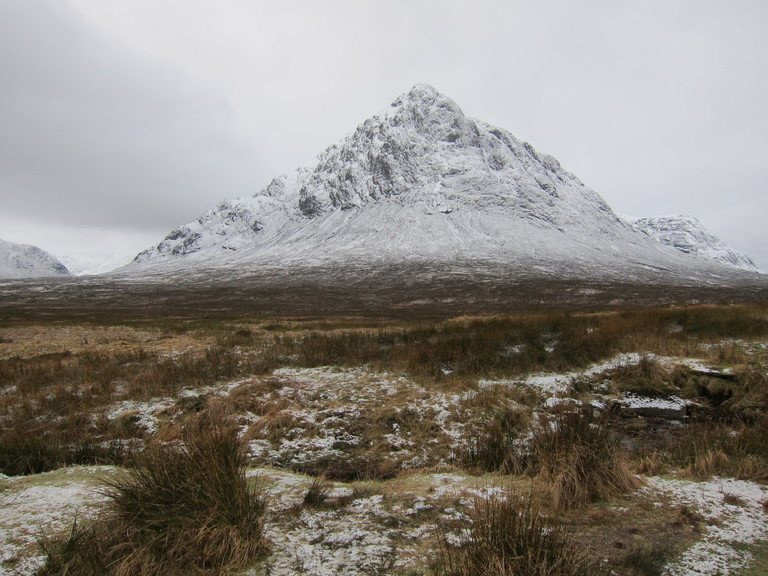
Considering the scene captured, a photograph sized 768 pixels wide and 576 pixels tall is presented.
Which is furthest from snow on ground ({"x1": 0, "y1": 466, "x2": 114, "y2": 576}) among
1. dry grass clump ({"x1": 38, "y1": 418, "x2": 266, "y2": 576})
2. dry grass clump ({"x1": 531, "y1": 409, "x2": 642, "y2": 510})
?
dry grass clump ({"x1": 531, "y1": 409, "x2": 642, "y2": 510})

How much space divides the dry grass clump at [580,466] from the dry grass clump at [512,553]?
1203 millimetres

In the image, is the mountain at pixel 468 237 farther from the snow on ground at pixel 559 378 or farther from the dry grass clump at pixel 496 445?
the dry grass clump at pixel 496 445

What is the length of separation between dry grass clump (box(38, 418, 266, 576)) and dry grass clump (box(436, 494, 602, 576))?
1.70 m

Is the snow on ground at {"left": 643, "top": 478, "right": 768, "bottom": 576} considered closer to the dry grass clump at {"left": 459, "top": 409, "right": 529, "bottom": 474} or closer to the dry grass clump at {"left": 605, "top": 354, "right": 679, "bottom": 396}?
the dry grass clump at {"left": 459, "top": 409, "right": 529, "bottom": 474}

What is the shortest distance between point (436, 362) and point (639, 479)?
→ 294 inches

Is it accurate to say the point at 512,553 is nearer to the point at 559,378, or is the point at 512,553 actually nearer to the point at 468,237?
the point at 559,378

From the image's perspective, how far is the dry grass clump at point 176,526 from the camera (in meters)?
2.98

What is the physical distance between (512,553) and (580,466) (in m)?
2.20

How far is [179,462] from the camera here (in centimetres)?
386

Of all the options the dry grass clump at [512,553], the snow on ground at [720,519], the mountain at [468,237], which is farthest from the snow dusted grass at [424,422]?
the mountain at [468,237]

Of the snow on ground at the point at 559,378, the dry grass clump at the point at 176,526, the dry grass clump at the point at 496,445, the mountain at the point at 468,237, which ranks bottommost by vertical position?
the dry grass clump at the point at 496,445

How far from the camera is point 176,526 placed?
11.0 ft

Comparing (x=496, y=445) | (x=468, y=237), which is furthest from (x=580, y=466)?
(x=468, y=237)

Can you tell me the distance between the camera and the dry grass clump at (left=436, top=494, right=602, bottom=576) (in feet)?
8.59
